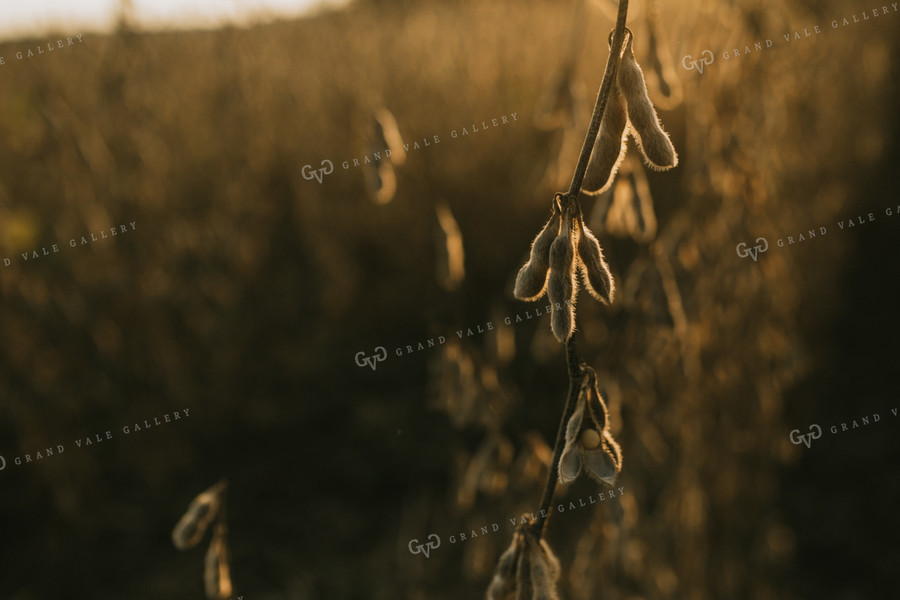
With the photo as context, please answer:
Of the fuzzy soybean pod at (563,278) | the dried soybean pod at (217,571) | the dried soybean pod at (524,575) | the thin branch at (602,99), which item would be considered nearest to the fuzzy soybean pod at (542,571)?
the dried soybean pod at (524,575)

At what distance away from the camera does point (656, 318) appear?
1.32 meters

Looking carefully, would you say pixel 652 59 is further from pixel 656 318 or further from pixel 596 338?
pixel 596 338

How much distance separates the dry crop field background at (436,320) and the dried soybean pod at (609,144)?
0.55 metres

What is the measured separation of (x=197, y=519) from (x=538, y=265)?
2.55 ft

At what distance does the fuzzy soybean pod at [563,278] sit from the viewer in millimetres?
595

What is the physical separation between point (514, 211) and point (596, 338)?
2317 millimetres

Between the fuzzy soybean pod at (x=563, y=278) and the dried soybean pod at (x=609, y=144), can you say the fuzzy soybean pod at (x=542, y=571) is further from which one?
the dried soybean pod at (x=609, y=144)

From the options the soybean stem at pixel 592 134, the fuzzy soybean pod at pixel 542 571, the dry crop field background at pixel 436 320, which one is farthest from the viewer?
the dry crop field background at pixel 436 320

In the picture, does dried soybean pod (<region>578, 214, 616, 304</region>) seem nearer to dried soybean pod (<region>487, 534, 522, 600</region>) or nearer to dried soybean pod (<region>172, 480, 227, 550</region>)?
dried soybean pod (<region>487, 534, 522, 600</region>)

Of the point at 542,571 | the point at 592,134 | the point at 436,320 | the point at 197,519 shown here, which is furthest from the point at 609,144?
the point at 197,519

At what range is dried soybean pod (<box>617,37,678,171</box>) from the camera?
1.98ft

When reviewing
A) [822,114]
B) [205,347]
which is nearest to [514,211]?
[822,114]

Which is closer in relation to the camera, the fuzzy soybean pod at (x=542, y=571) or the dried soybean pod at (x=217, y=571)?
the fuzzy soybean pod at (x=542, y=571)

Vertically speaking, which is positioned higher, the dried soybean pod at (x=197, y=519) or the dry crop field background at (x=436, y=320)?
the dry crop field background at (x=436, y=320)
